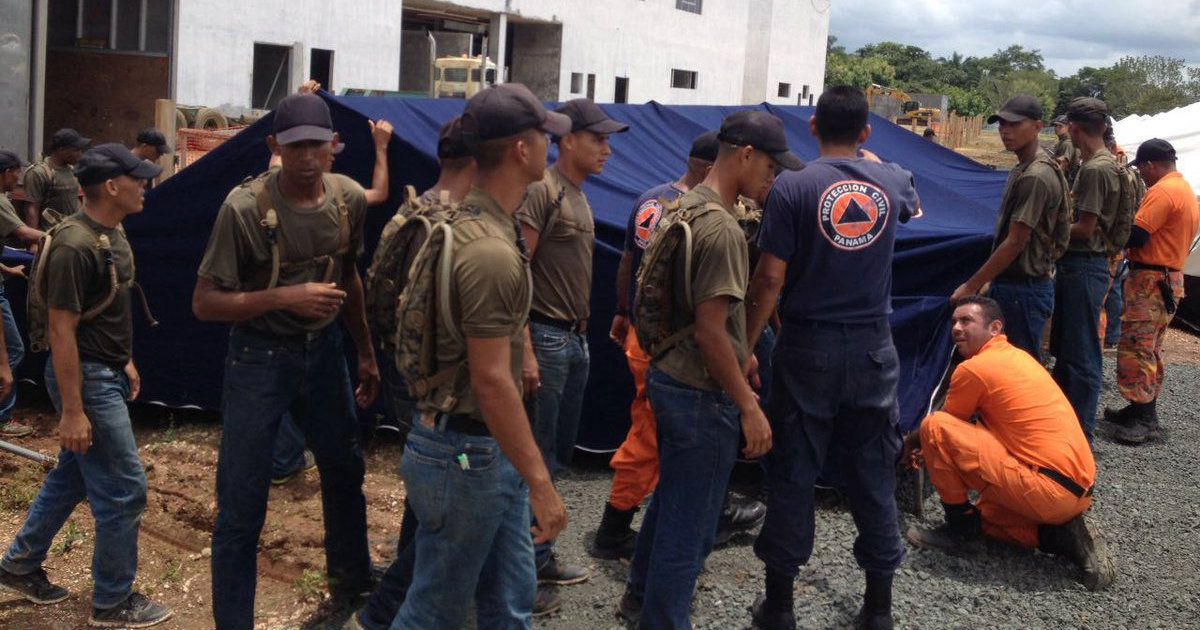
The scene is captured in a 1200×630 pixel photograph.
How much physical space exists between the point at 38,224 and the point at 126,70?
6.41 metres

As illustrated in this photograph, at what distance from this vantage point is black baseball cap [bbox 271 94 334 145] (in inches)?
128

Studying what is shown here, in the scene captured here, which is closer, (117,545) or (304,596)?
(117,545)

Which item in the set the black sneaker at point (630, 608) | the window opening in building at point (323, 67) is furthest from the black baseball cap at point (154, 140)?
the window opening in building at point (323, 67)

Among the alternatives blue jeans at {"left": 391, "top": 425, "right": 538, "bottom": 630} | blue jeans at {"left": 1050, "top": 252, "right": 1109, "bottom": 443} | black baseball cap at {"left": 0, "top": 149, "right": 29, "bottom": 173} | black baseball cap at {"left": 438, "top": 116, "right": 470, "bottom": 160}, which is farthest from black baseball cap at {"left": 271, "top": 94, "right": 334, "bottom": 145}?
blue jeans at {"left": 1050, "top": 252, "right": 1109, "bottom": 443}

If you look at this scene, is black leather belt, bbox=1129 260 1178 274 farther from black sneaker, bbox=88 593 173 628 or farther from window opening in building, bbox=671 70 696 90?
window opening in building, bbox=671 70 696 90

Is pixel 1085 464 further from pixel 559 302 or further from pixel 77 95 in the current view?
pixel 77 95

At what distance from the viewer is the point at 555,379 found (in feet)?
12.4

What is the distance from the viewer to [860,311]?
3.45m

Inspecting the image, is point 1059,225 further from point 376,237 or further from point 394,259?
point 394,259

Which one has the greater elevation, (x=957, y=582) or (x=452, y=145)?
(x=452, y=145)

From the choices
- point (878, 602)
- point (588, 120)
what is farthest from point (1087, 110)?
point (878, 602)

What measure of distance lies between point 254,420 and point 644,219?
1.66m

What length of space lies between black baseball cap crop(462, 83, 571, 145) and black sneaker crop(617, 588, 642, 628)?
6.02 feet


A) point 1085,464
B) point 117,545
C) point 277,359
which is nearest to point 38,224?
point 117,545
